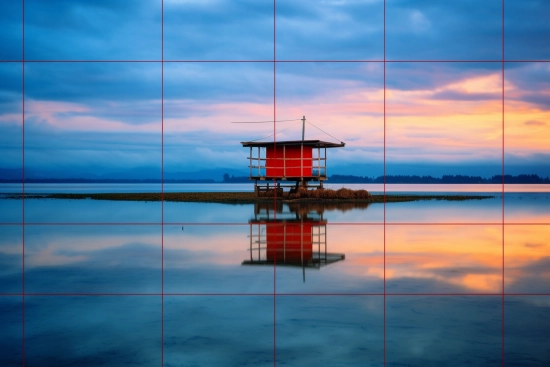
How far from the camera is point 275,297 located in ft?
28.3

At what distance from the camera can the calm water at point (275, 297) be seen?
638 cm

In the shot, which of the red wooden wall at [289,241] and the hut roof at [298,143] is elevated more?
the hut roof at [298,143]

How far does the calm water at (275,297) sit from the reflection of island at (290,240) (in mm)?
62

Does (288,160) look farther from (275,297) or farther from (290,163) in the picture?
(275,297)

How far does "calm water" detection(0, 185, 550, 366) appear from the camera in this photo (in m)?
6.38

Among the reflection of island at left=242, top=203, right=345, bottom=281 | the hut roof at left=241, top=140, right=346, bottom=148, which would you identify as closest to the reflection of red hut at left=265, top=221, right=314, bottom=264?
the reflection of island at left=242, top=203, right=345, bottom=281

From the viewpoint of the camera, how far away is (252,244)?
46.5 feet

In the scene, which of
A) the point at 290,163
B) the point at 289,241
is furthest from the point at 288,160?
the point at 289,241

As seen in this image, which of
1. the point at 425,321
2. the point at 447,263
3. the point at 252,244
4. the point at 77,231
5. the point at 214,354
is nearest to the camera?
the point at 214,354

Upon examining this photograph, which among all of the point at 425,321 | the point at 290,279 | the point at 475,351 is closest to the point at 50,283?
the point at 290,279

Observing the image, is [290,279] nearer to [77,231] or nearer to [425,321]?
[425,321]

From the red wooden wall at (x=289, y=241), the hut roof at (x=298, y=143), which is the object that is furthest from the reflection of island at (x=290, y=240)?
the hut roof at (x=298, y=143)

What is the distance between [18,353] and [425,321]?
16.4 feet

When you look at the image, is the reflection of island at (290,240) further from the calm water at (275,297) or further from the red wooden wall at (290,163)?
the red wooden wall at (290,163)
